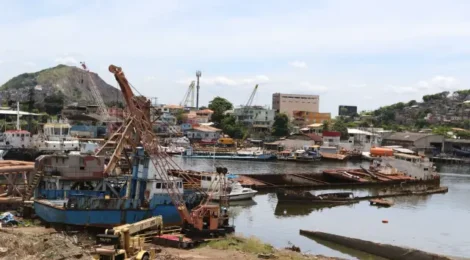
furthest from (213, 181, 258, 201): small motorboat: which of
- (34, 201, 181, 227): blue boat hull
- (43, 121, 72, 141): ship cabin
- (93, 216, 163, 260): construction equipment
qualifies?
(43, 121, 72, 141): ship cabin

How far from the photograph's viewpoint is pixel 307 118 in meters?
124

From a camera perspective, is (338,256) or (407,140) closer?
(338,256)

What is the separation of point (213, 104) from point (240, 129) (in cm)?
1992

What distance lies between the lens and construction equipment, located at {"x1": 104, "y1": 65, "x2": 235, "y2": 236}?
826 inches

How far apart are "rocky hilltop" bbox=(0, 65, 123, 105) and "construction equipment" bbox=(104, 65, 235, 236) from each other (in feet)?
384

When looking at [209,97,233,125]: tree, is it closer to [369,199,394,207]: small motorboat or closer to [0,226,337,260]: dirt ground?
[369,199,394,207]: small motorboat

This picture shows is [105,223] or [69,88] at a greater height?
[69,88]

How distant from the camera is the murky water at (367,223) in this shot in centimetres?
2498

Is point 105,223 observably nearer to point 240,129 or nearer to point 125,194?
point 125,194

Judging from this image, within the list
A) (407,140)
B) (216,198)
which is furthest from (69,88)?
(216,198)

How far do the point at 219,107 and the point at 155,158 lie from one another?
9044 centimetres

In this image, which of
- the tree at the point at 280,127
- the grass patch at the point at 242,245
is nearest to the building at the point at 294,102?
the tree at the point at 280,127

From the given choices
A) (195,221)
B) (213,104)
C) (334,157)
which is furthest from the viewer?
(213,104)

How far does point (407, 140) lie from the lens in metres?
92.1
